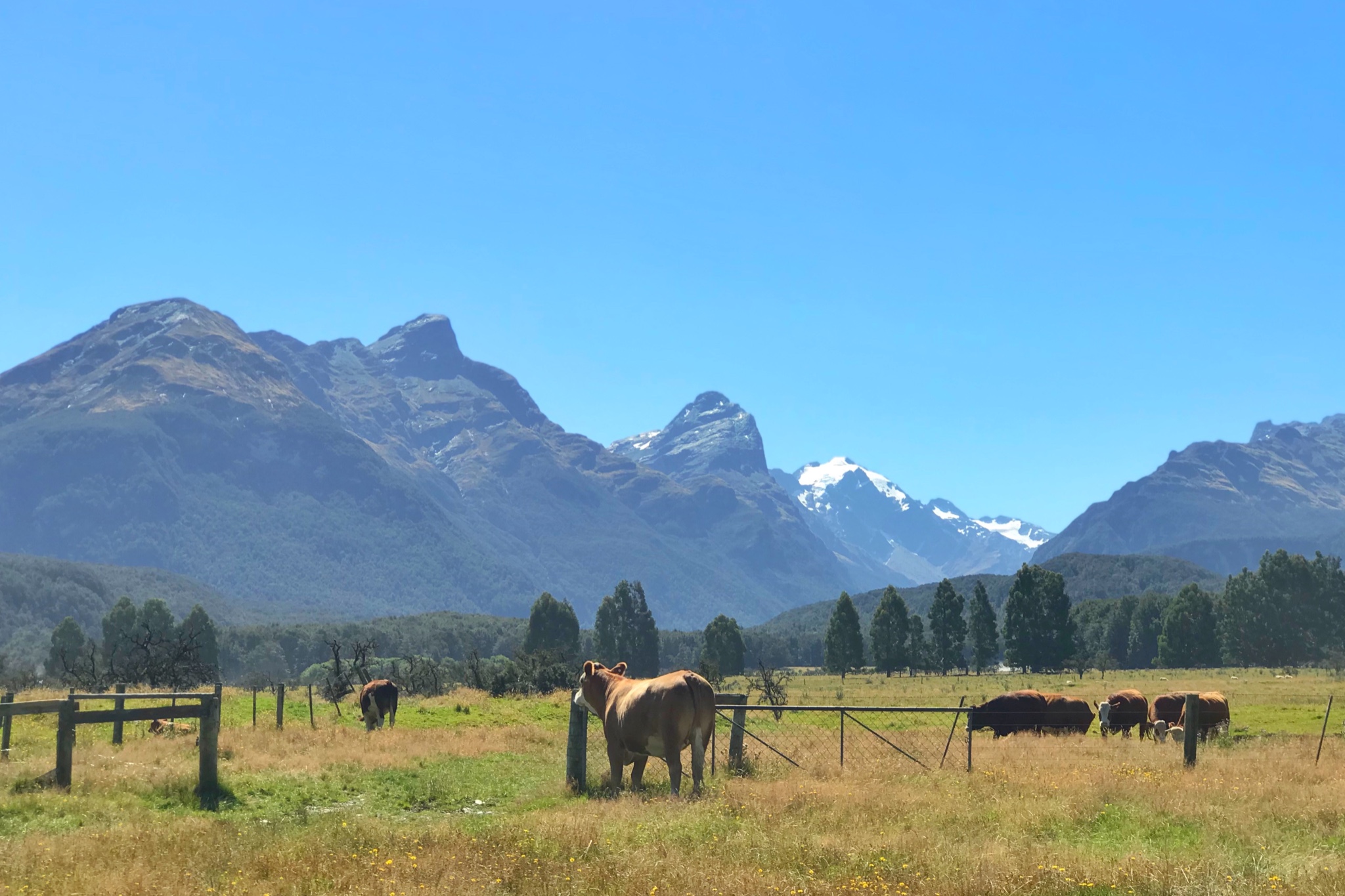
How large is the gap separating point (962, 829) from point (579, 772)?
23.6 ft

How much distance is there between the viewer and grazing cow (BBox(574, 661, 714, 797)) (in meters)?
17.9

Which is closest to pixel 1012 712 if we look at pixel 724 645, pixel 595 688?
pixel 595 688

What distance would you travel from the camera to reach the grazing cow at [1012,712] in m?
34.5

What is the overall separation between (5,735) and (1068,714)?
2997 cm

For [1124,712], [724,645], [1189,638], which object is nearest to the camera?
[1124,712]

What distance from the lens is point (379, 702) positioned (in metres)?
34.6

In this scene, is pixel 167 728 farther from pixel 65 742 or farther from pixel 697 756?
pixel 697 756

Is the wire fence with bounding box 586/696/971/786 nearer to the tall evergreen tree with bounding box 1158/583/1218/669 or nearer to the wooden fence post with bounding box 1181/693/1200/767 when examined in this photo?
the wooden fence post with bounding box 1181/693/1200/767

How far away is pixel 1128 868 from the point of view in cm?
1197

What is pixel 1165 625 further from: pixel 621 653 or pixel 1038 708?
pixel 1038 708

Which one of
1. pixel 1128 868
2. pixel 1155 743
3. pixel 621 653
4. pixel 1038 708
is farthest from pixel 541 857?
pixel 621 653

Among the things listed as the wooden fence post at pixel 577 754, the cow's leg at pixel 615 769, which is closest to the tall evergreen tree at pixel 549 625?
the wooden fence post at pixel 577 754

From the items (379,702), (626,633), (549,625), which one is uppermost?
(379,702)

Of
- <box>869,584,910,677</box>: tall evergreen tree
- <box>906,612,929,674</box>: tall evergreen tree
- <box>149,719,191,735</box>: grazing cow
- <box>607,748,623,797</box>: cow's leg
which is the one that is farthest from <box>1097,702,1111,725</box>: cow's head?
<box>906,612,929,674</box>: tall evergreen tree
